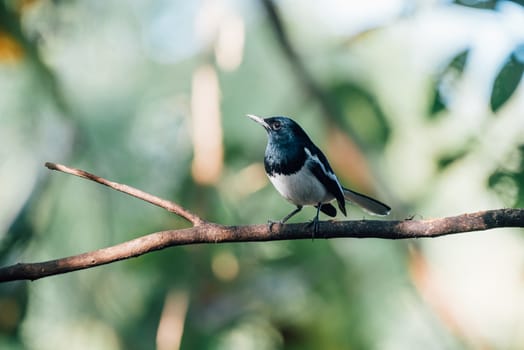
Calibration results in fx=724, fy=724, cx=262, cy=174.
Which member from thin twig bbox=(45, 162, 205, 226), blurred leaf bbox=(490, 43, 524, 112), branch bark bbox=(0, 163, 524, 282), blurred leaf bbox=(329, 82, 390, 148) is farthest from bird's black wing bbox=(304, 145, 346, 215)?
blurred leaf bbox=(490, 43, 524, 112)

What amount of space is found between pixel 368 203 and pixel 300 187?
16.6 inches

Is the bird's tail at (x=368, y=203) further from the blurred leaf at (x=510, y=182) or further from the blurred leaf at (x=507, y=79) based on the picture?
the blurred leaf at (x=507, y=79)

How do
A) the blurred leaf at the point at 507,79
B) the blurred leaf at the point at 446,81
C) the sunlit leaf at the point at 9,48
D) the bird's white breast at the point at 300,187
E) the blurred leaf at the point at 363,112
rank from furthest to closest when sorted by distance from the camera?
the blurred leaf at the point at 363,112, the sunlit leaf at the point at 9,48, the bird's white breast at the point at 300,187, the blurred leaf at the point at 446,81, the blurred leaf at the point at 507,79

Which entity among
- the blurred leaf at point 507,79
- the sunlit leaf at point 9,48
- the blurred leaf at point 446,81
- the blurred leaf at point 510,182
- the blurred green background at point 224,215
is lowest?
the blurred green background at point 224,215

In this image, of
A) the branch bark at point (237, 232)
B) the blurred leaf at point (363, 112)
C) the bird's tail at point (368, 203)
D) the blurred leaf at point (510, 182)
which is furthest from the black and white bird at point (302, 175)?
the blurred leaf at point (510, 182)

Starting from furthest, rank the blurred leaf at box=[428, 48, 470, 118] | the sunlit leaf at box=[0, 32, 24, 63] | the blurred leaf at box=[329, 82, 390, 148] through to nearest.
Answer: the blurred leaf at box=[329, 82, 390, 148] → the sunlit leaf at box=[0, 32, 24, 63] → the blurred leaf at box=[428, 48, 470, 118]

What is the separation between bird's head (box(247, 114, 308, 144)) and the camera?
4047 mm

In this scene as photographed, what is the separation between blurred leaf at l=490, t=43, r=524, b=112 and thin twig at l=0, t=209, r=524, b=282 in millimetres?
362

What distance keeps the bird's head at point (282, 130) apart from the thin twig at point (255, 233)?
138 centimetres

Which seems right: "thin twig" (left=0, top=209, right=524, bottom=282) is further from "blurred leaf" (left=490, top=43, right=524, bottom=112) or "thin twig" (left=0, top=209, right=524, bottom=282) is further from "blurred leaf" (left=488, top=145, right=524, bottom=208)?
"blurred leaf" (left=490, top=43, right=524, bottom=112)

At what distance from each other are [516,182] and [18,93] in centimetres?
346

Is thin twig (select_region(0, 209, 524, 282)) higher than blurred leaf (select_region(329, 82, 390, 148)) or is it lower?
higher

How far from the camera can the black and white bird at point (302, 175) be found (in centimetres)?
382

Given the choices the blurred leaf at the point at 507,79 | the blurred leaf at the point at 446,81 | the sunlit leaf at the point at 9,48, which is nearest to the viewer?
the blurred leaf at the point at 507,79
